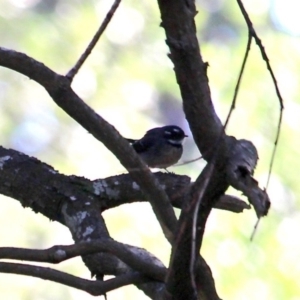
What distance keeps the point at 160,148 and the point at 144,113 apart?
2.10m

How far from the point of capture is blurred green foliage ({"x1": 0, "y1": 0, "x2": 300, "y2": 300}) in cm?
589

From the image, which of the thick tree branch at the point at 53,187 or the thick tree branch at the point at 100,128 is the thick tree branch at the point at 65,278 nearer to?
the thick tree branch at the point at 100,128

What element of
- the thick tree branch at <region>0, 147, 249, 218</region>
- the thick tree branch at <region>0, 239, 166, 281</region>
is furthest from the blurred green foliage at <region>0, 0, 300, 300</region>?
the thick tree branch at <region>0, 239, 166, 281</region>

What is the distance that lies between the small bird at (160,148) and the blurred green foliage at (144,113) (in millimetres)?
433

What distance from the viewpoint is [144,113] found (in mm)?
8078

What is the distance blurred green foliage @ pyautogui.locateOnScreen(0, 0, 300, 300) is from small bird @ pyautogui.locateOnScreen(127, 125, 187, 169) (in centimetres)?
43

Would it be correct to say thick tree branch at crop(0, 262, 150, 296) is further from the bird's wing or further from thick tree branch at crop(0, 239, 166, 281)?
the bird's wing

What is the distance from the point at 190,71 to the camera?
1.95 m

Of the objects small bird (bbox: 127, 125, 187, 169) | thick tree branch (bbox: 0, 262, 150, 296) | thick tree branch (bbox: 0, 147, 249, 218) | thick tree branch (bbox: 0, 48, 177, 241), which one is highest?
small bird (bbox: 127, 125, 187, 169)

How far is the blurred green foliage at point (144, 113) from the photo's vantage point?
589 centimetres

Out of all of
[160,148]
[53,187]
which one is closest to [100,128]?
[53,187]

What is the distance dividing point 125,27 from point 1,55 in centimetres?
612

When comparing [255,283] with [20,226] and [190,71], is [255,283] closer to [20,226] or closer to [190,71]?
[20,226]

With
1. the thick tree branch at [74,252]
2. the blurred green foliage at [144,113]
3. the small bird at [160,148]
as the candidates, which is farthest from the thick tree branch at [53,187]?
the small bird at [160,148]
